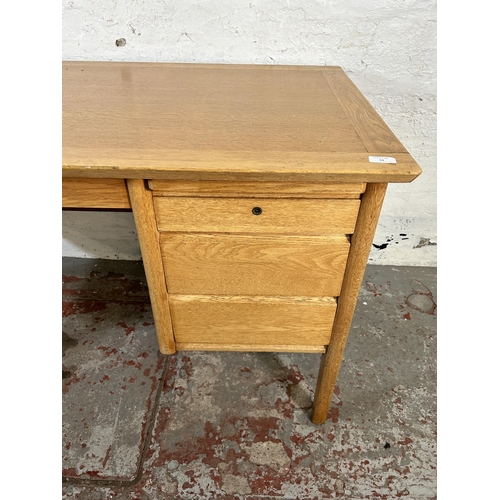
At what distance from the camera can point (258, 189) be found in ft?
2.48

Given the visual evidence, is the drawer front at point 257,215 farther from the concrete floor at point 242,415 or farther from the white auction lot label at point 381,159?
the concrete floor at point 242,415

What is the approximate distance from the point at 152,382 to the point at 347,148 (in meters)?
1.03

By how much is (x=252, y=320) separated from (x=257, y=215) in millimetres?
306

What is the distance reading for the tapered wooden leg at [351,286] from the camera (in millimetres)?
763

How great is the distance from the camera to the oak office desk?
0.72 meters

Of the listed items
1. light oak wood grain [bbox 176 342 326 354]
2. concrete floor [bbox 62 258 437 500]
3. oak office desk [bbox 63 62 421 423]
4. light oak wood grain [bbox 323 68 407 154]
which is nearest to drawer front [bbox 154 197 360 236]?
oak office desk [bbox 63 62 421 423]

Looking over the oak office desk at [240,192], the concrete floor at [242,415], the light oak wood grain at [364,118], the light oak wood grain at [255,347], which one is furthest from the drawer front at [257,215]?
the concrete floor at [242,415]

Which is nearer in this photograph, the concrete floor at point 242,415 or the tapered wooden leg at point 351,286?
the tapered wooden leg at point 351,286

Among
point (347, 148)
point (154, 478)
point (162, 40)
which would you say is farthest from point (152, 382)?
point (162, 40)

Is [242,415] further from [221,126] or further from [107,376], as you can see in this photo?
[221,126]

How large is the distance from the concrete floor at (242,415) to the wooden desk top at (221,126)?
86cm

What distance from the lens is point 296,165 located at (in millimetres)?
701

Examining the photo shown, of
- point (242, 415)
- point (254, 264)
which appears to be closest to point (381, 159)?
point (254, 264)

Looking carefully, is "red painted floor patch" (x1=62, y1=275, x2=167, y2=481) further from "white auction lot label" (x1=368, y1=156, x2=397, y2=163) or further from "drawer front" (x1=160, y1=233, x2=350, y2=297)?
"white auction lot label" (x1=368, y1=156, x2=397, y2=163)
